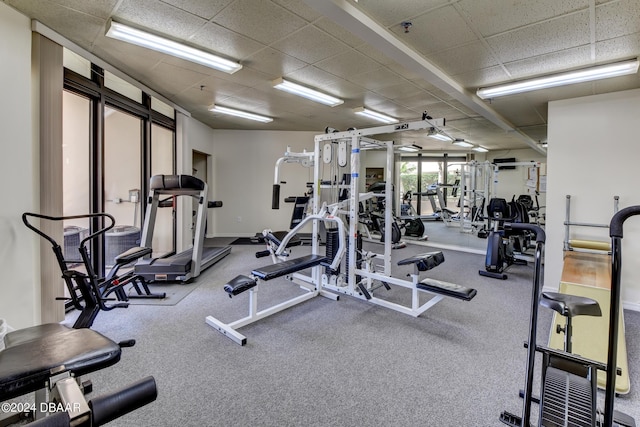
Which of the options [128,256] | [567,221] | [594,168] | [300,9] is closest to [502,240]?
[567,221]

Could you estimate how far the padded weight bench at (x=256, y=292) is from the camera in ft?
8.81

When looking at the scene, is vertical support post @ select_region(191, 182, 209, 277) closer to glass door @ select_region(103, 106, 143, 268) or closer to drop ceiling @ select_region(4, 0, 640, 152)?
glass door @ select_region(103, 106, 143, 268)

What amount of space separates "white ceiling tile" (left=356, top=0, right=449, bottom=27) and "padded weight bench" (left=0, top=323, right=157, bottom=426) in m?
2.61

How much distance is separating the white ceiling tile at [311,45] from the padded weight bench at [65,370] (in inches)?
107

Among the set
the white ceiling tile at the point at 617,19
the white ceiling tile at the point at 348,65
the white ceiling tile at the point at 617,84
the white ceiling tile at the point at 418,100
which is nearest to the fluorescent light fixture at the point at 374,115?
the white ceiling tile at the point at 418,100

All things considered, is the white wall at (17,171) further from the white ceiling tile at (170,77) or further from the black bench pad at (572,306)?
the black bench pad at (572,306)

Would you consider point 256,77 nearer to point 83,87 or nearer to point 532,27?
point 83,87

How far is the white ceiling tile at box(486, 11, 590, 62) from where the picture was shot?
2432 millimetres

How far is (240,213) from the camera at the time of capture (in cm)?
761

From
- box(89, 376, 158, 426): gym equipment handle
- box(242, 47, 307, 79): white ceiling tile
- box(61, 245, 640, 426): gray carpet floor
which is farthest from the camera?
box(242, 47, 307, 79): white ceiling tile

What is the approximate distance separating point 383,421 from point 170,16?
130 inches

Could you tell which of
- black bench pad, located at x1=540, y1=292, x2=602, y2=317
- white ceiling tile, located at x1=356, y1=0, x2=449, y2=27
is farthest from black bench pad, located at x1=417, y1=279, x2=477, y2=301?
white ceiling tile, located at x1=356, y1=0, x2=449, y2=27

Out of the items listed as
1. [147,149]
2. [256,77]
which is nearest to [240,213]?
[147,149]

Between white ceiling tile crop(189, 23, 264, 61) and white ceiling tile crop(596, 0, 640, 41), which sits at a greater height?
white ceiling tile crop(189, 23, 264, 61)
